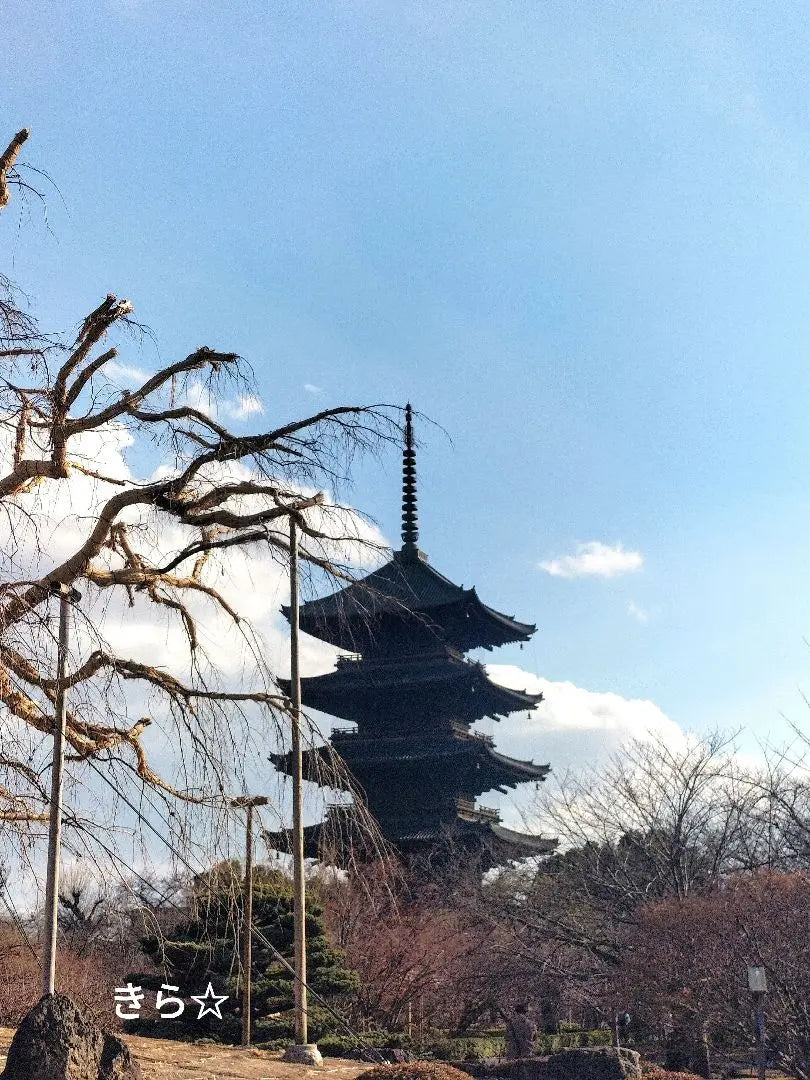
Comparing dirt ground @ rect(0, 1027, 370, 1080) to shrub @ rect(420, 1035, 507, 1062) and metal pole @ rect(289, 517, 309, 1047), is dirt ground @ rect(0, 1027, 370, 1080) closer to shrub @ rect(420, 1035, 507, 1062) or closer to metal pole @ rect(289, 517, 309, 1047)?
metal pole @ rect(289, 517, 309, 1047)

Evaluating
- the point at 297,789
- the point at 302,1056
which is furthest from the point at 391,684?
the point at 297,789

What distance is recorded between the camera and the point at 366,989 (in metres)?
22.5

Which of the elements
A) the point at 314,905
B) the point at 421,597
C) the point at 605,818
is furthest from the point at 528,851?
the point at 314,905

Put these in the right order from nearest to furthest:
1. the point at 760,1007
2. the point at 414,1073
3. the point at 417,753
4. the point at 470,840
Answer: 1. the point at 414,1073
2. the point at 760,1007
3. the point at 470,840
4. the point at 417,753

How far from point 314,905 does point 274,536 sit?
47.1 feet

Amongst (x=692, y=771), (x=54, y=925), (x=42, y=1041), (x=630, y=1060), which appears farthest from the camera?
(x=692, y=771)

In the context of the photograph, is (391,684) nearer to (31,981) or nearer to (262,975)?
(262,975)

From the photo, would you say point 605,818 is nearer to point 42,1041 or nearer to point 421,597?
point 421,597

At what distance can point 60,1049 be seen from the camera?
6.33 m

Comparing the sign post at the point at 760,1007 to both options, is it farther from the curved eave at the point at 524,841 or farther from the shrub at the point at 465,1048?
the curved eave at the point at 524,841

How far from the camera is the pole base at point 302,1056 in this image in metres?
10.7

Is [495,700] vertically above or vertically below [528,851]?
above

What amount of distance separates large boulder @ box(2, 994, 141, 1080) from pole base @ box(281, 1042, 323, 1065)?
430 centimetres

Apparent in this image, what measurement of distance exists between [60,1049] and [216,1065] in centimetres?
368
